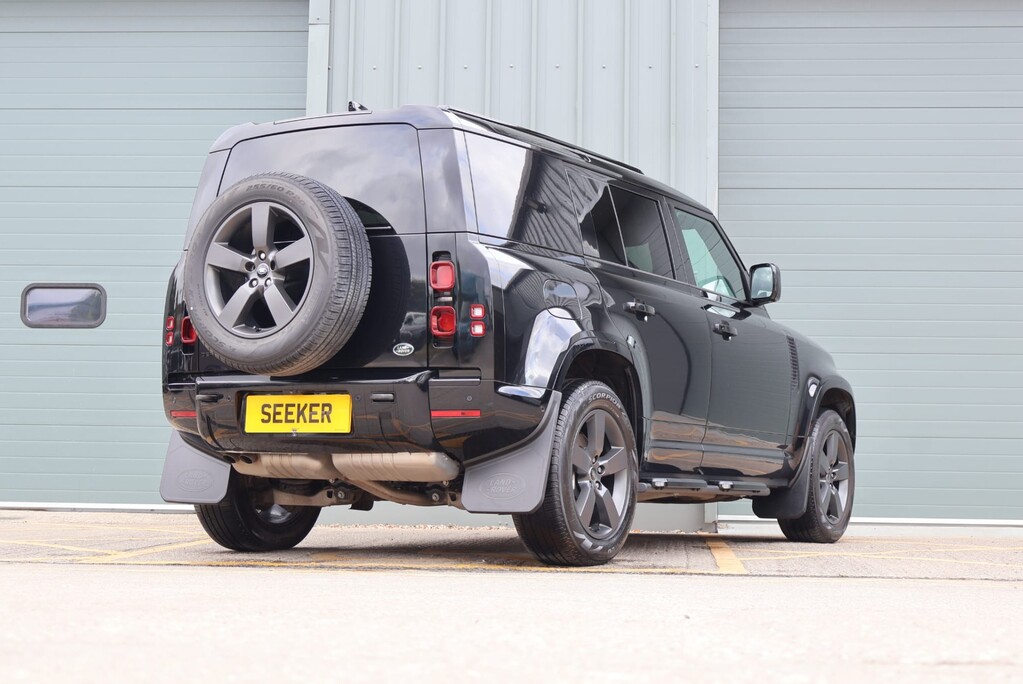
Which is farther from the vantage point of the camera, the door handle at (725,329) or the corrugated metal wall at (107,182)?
the corrugated metal wall at (107,182)

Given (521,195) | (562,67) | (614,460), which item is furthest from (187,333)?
(562,67)

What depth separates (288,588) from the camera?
13.1 ft

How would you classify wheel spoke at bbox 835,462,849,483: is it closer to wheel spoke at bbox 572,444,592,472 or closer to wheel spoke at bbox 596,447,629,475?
wheel spoke at bbox 596,447,629,475

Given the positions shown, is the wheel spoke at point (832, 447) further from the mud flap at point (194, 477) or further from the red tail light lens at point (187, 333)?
the red tail light lens at point (187, 333)

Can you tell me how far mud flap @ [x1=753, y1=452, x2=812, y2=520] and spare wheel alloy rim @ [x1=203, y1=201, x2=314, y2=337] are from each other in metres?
3.48

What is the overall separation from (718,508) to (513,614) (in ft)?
20.9

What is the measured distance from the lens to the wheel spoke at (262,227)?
493 centimetres

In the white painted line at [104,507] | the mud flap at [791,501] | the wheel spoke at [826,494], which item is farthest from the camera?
the white painted line at [104,507]

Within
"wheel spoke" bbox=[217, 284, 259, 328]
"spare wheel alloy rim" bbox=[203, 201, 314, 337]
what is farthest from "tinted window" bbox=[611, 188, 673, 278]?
"wheel spoke" bbox=[217, 284, 259, 328]

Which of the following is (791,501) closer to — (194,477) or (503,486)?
(503,486)

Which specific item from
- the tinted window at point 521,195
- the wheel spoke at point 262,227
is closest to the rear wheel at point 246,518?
the wheel spoke at point 262,227

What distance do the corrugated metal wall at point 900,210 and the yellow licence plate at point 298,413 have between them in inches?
226

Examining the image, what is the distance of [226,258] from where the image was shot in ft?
16.4

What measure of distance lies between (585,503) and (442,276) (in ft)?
3.49
